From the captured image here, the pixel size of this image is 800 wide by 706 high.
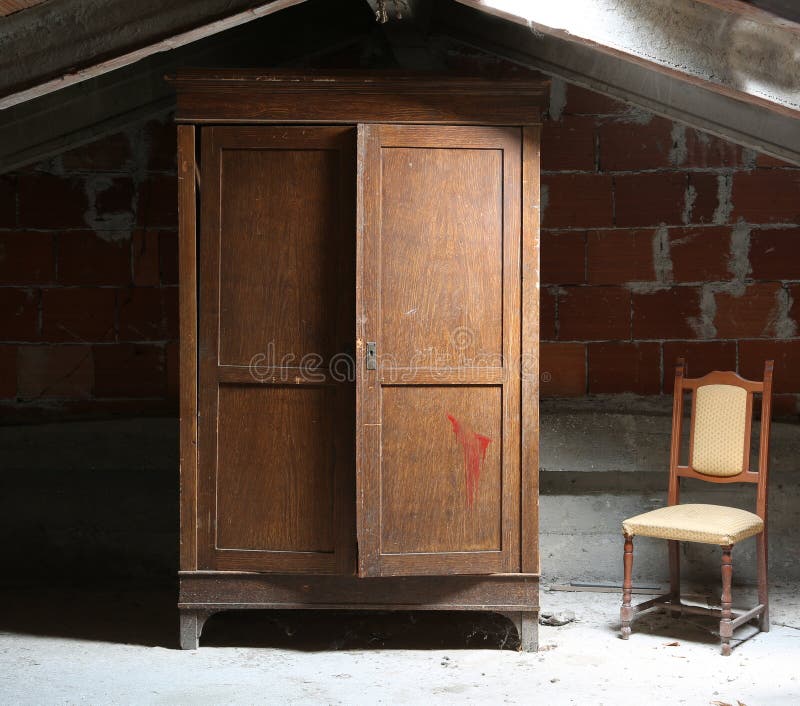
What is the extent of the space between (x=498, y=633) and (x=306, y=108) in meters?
1.99

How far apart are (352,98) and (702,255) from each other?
67.1 inches

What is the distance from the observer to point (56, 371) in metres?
3.92

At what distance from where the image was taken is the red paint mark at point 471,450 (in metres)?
3.04

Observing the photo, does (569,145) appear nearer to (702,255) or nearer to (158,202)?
(702,255)

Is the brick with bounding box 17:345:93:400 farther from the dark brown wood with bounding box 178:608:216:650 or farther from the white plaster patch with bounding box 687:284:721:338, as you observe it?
the white plaster patch with bounding box 687:284:721:338

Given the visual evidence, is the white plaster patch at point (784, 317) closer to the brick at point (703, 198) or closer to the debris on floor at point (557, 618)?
the brick at point (703, 198)

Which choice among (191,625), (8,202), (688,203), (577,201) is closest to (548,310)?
(577,201)

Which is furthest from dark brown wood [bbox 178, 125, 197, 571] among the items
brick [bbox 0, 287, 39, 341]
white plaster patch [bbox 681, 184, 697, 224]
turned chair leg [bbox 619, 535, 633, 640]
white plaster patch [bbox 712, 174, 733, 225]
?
white plaster patch [bbox 712, 174, 733, 225]

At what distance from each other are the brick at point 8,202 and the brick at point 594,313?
239 centimetres

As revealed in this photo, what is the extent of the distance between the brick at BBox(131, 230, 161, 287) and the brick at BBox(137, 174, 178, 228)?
1.9 inches

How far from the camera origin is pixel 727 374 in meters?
3.42

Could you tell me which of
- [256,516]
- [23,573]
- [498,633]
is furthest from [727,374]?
[23,573]

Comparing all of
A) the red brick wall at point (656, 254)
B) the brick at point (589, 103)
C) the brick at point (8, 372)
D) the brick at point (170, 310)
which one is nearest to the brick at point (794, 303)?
the red brick wall at point (656, 254)

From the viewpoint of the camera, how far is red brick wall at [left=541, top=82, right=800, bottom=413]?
3789 millimetres
